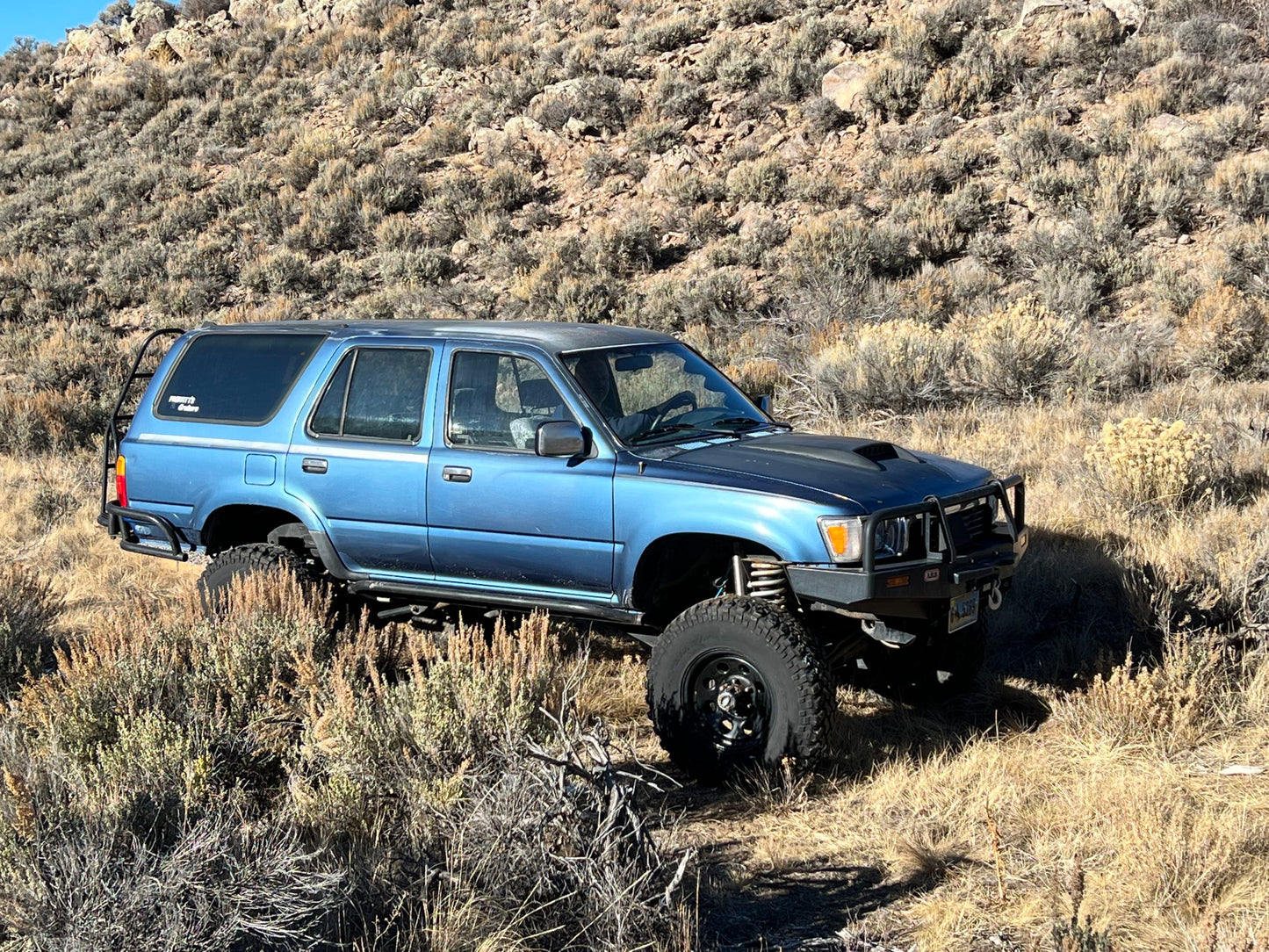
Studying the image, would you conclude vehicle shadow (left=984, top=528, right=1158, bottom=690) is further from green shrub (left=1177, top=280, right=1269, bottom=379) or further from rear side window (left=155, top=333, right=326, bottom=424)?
green shrub (left=1177, top=280, right=1269, bottom=379)

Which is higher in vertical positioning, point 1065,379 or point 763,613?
point 1065,379

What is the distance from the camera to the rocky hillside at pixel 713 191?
13.4 meters

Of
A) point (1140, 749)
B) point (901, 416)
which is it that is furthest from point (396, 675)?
point (901, 416)

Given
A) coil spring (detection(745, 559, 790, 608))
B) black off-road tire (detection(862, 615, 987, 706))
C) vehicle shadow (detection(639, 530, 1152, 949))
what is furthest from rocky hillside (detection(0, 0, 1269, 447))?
coil spring (detection(745, 559, 790, 608))

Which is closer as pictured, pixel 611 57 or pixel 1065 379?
pixel 1065 379

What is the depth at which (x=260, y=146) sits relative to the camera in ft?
82.4

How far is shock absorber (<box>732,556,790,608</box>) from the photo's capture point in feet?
17.0

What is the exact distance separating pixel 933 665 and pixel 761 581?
1.31 metres

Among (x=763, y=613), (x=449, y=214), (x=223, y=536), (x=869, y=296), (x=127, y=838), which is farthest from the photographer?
(x=449, y=214)

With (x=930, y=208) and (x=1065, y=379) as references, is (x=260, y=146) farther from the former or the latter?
(x=1065, y=379)

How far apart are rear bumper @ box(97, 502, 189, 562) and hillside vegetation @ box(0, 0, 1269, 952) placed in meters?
0.53

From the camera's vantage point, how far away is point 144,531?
270 inches

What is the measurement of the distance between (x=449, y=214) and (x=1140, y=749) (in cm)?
1715

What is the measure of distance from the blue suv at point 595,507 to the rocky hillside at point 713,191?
5.56 m
